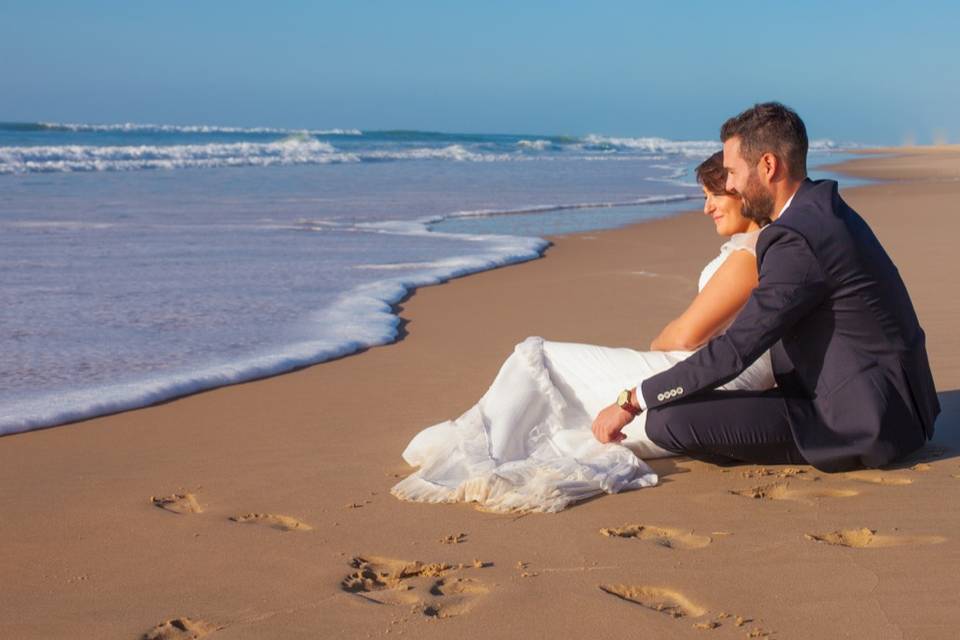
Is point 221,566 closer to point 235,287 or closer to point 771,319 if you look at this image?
point 771,319

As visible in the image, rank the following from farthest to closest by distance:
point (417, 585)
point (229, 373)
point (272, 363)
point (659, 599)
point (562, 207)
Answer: point (562, 207)
point (272, 363)
point (229, 373)
point (417, 585)
point (659, 599)

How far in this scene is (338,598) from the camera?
2.87m

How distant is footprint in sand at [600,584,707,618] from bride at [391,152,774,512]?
808mm

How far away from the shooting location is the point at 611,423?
151 inches

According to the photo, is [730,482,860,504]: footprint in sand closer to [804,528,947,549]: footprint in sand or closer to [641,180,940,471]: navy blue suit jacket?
[641,180,940,471]: navy blue suit jacket

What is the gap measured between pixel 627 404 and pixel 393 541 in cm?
97

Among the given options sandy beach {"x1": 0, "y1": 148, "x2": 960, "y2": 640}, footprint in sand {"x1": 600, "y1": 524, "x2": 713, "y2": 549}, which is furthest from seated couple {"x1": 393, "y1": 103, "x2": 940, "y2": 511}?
footprint in sand {"x1": 600, "y1": 524, "x2": 713, "y2": 549}

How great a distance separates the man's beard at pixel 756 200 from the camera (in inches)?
148

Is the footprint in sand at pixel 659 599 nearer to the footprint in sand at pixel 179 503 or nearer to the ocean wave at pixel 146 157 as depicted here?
the footprint in sand at pixel 179 503

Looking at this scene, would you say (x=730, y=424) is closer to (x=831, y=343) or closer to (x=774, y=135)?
(x=831, y=343)

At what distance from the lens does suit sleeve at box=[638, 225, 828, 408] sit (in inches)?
140

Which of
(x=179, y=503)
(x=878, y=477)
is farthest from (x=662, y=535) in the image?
(x=179, y=503)

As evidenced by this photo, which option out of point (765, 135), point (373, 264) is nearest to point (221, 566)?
point (765, 135)

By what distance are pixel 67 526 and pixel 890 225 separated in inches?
433
